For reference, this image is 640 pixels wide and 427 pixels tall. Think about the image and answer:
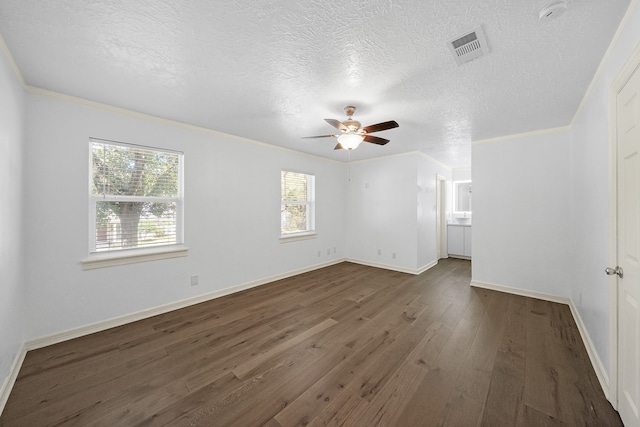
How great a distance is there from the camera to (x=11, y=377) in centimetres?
190

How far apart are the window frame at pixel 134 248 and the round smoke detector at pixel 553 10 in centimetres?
373

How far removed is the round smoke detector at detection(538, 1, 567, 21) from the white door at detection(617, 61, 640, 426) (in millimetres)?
536

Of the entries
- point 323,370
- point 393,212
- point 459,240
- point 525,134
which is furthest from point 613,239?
point 459,240

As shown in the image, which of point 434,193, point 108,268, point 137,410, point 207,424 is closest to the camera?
point 207,424

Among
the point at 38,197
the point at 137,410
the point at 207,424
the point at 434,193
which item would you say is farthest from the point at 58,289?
the point at 434,193

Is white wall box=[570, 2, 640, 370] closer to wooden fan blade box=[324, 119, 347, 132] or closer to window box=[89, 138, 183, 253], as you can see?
wooden fan blade box=[324, 119, 347, 132]

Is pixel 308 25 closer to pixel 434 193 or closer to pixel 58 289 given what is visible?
pixel 58 289

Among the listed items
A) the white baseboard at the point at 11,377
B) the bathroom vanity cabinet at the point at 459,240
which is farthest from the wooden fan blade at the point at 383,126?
the bathroom vanity cabinet at the point at 459,240

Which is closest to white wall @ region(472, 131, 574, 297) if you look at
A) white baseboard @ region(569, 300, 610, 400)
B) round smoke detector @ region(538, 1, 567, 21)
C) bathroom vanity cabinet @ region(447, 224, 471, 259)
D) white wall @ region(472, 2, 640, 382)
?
white wall @ region(472, 2, 640, 382)

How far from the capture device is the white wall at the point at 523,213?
3.52 metres

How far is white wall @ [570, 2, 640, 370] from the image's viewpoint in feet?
5.73

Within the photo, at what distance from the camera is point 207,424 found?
154cm

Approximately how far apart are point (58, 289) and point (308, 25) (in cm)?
335

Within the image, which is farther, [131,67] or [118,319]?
[118,319]
